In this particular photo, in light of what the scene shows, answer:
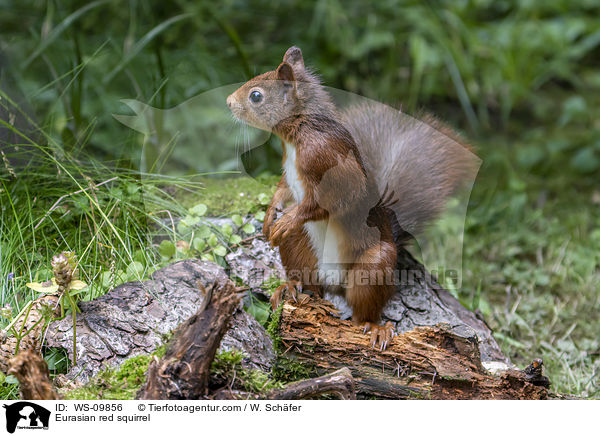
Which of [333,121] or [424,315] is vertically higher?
[333,121]

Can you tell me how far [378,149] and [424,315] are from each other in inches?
21.7

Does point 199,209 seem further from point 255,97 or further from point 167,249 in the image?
point 255,97

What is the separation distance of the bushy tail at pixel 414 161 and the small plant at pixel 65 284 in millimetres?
849

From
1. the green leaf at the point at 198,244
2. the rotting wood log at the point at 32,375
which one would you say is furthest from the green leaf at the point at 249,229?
the rotting wood log at the point at 32,375

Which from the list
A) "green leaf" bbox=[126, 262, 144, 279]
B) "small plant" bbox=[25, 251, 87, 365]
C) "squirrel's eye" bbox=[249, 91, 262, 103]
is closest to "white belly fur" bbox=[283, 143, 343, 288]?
"squirrel's eye" bbox=[249, 91, 262, 103]

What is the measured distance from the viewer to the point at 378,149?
1732mm

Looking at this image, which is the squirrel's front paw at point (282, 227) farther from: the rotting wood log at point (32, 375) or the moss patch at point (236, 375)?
the rotting wood log at point (32, 375)

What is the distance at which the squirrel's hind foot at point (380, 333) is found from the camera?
1.64m

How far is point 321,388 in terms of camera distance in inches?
57.4

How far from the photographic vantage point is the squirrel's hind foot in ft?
5.37
